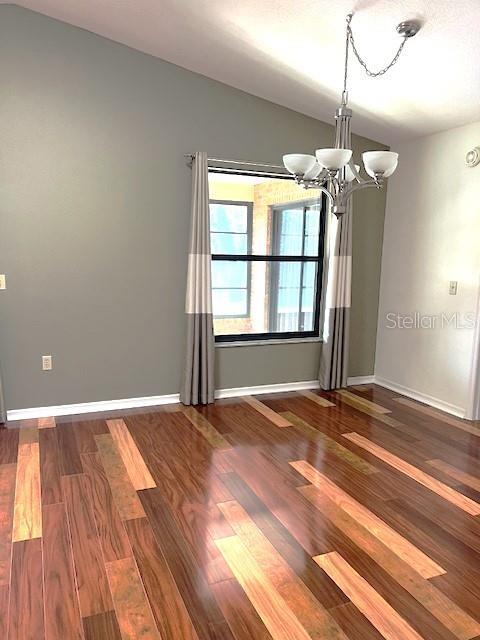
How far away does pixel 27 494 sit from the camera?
105 inches

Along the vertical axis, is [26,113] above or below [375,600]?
above

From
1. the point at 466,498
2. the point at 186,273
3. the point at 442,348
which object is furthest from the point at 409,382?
the point at 186,273

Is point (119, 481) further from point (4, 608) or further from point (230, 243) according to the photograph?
point (230, 243)

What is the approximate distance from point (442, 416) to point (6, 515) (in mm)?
3325

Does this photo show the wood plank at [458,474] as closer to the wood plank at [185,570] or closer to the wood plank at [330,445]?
the wood plank at [330,445]

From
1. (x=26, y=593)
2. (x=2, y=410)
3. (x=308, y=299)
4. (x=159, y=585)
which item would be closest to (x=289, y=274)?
(x=308, y=299)

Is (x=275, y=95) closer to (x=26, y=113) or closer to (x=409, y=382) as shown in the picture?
(x=26, y=113)

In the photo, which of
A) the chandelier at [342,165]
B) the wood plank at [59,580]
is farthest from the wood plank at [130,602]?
the chandelier at [342,165]

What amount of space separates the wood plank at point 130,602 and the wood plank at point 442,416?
2.81 metres

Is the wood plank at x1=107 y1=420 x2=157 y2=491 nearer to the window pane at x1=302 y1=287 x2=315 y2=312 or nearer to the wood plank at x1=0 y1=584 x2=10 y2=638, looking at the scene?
the wood plank at x1=0 y1=584 x2=10 y2=638

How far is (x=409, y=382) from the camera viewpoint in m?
4.67

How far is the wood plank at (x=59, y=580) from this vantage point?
1.75 meters

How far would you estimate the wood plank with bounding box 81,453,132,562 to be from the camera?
2.20 metres

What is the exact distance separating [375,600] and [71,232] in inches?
124
